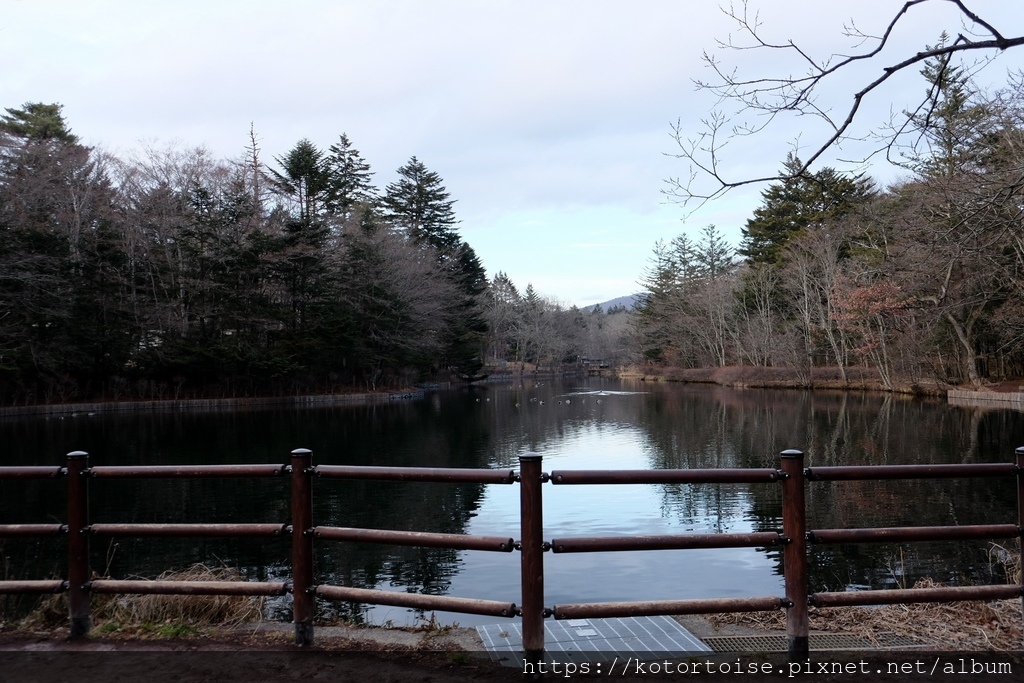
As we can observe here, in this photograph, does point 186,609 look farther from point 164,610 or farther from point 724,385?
point 724,385

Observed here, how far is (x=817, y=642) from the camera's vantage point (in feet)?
14.7

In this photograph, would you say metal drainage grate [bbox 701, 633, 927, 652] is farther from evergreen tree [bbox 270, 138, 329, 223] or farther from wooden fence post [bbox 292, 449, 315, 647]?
evergreen tree [bbox 270, 138, 329, 223]

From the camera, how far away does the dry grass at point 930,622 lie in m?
4.33

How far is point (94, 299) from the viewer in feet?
117

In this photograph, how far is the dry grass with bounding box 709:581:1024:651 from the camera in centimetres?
433

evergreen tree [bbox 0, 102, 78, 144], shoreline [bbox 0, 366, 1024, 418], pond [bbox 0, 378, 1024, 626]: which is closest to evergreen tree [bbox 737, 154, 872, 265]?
shoreline [bbox 0, 366, 1024, 418]

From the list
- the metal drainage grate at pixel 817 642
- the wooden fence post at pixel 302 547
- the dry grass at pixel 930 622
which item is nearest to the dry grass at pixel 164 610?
the wooden fence post at pixel 302 547

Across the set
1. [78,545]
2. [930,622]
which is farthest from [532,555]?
[930,622]

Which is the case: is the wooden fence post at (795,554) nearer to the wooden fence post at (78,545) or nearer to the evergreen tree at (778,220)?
the wooden fence post at (78,545)

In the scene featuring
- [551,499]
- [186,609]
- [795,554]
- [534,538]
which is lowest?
[551,499]

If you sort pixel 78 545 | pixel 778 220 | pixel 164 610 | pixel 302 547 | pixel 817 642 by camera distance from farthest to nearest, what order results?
pixel 778 220, pixel 164 610, pixel 817 642, pixel 78 545, pixel 302 547

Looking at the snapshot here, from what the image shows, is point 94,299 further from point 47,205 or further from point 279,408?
point 279,408

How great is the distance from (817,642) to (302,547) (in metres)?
2.88

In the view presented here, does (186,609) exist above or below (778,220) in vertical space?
below
